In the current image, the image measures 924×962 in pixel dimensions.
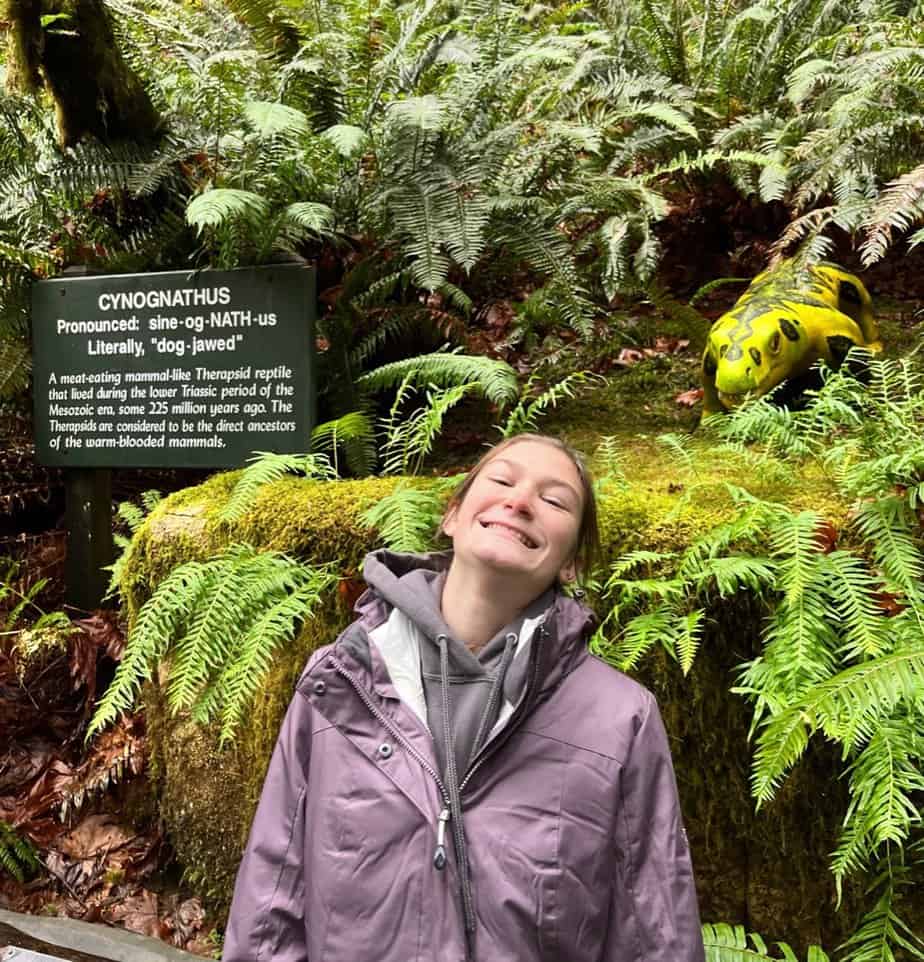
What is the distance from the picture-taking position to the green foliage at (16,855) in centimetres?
304

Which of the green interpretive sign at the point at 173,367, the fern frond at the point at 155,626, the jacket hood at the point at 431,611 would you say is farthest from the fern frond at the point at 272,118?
the jacket hood at the point at 431,611

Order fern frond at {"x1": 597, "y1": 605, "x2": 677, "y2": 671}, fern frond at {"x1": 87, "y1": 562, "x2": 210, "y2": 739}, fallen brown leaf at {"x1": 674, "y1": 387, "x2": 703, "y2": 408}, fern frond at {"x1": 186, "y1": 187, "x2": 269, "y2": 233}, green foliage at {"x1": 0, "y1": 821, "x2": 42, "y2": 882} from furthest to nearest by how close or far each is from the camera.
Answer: fallen brown leaf at {"x1": 674, "y1": 387, "x2": 703, "y2": 408} < green foliage at {"x1": 0, "y1": 821, "x2": 42, "y2": 882} < fern frond at {"x1": 186, "y1": 187, "x2": 269, "y2": 233} < fern frond at {"x1": 87, "y1": 562, "x2": 210, "y2": 739} < fern frond at {"x1": 597, "y1": 605, "x2": 677, "y2": 671}

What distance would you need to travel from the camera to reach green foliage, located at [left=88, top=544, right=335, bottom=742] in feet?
7.68

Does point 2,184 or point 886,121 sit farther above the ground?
point 886,121

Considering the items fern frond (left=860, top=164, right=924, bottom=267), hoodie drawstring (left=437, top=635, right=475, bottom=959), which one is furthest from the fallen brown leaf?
hoodie drawstring (left=437, top=635, right=475, bottom=959)

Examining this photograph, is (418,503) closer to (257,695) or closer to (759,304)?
(257,695)

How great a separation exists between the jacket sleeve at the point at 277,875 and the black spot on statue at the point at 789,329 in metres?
2.43

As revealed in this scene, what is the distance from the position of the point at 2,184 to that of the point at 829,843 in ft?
13.5

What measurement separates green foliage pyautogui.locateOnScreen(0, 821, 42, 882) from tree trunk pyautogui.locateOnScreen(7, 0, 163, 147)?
2905 mm

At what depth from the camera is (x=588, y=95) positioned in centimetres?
481

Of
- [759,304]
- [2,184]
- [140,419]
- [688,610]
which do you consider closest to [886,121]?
[759,304]

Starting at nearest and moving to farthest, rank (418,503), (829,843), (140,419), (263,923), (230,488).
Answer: (263,923) < (829,843) < (418,503) < (230,488) < (140,419)

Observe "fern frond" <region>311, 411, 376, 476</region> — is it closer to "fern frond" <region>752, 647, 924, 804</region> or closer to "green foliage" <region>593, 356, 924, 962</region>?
"green foliage" <region>593, 356, 924, 962</region>

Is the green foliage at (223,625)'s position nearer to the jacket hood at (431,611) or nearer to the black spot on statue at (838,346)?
the jacket hood at (431,611)
